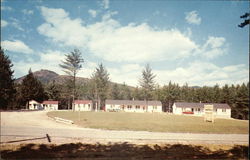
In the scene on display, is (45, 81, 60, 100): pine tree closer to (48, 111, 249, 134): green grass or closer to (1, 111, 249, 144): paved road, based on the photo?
(48, 111, 249, 134): green grass

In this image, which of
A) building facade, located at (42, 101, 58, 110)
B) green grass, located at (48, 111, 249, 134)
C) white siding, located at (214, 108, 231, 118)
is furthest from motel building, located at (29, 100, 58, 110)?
Result: white siding, located at (214, 108, 231, 118)

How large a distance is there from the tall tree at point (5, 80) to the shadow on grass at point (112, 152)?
150ft

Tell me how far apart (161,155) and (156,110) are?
63.7m

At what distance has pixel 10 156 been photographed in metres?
8.16

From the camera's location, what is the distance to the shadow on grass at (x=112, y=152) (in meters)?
8.52

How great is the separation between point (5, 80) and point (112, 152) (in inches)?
1979

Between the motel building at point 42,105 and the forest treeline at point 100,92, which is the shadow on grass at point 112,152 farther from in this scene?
the motel building at point 42,105

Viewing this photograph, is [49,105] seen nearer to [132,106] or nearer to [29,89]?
[29,89]

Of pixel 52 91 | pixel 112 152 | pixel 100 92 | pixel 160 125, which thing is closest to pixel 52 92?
pixel 52 91

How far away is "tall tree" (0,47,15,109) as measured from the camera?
4597 cm

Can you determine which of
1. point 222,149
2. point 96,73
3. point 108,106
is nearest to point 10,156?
point 222,149

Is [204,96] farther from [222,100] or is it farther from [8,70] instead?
[8,70]

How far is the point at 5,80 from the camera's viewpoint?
4694cm

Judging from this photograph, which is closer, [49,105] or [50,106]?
[50,106]
